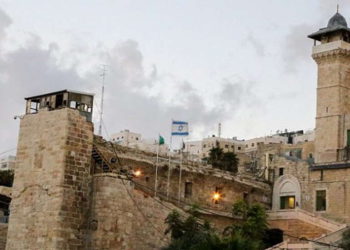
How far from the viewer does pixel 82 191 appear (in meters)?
29.0

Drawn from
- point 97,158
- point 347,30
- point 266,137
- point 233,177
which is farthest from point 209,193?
point 266,137

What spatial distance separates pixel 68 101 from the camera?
98.8 ft

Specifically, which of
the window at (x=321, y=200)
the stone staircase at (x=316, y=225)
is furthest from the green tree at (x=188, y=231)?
the window at (x=321, y=200)

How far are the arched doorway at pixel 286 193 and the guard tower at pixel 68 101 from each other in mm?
14959

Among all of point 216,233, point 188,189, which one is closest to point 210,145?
point 188,189

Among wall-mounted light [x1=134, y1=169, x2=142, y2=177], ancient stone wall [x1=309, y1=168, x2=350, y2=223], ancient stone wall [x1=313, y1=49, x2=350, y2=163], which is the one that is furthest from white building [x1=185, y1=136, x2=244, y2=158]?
wall-mounted light [x1=134, y1=169, x2=142, y2=177]

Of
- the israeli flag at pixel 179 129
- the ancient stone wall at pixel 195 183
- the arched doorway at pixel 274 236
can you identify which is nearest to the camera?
the ancient stone wall at pixel 195 183

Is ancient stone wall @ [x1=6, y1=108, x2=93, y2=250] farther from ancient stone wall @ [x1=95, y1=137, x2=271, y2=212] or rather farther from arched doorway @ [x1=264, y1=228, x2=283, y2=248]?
arched doorway @ [x1=264, y1=228, x2=283, y2=248]

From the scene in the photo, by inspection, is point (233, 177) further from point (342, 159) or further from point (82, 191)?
point (82, 191)

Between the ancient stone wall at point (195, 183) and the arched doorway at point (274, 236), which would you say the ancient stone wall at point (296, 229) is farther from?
the ancient stone wall at point (195, 183)

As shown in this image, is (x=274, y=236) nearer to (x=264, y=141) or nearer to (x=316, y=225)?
(x=316, y=225)

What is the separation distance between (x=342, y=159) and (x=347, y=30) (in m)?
7.91

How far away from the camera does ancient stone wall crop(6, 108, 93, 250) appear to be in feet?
92.3

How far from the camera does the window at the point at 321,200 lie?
38406 millimetres
